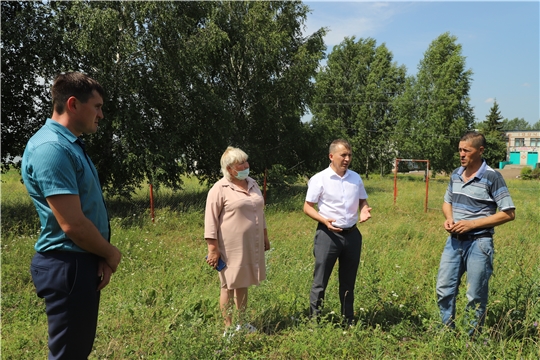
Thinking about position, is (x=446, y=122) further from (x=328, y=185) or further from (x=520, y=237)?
(x=328, y=185)

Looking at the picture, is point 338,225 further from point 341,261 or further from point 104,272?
point 104,272

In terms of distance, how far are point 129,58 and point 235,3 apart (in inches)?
284

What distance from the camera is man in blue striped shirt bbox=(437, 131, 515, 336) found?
3.25 m

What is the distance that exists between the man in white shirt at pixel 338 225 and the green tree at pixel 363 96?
30.0 meters

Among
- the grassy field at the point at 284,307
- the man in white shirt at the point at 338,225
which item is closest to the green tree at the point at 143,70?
the grassy field at the point at 284,307

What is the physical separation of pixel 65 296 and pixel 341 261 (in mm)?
2545

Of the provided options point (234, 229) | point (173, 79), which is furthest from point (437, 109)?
point (234, 229)

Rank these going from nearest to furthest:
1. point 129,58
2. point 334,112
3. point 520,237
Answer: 1. point 520,237
2. point 129,58
3. point 334,112

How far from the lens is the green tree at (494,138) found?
44906 millimetres

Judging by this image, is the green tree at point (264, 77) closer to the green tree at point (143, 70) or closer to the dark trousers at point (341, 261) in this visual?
the green tree at point (143, 70)

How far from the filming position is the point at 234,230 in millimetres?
3473

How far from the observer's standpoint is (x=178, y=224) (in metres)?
8.85

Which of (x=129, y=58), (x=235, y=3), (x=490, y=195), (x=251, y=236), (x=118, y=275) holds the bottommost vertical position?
(x=118, y=275)

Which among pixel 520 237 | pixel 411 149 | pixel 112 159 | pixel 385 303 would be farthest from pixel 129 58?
pixel 411 149
